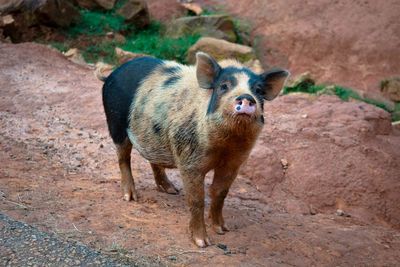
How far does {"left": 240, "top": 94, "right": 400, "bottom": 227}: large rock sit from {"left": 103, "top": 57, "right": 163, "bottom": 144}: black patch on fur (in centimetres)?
220

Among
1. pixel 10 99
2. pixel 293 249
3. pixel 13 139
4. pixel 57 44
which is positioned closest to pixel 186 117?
pixel 293 249

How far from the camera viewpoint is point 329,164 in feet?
21.8

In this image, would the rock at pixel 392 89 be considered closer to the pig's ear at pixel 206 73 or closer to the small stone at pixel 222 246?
the pig's ear at pixel 206 73

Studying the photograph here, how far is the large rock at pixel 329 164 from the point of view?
6.25m

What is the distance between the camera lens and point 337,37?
43.3ft

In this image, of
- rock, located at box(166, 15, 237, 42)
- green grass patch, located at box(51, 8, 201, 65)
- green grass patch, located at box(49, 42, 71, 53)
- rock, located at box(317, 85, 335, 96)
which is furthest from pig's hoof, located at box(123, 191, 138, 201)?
rock, located at box(166, 15, 237, 42)

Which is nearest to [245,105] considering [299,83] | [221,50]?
[299,83]

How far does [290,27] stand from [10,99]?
30.8 feet

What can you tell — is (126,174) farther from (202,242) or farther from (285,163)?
(285,163)

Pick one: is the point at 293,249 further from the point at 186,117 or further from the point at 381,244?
the point at 186,117

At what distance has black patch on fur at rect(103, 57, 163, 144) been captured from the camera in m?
4.96

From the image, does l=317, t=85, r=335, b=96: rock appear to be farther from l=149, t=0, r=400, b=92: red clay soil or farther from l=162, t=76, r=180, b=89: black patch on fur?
l=162, t=76, r=180, b=89: black patch on fur

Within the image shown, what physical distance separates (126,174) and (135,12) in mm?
9441

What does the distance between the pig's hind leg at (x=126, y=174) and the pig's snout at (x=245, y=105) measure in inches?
78.8
